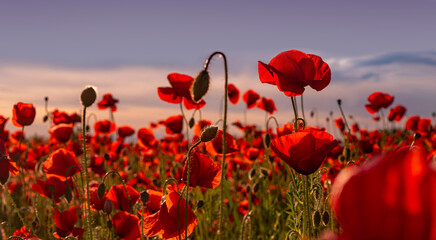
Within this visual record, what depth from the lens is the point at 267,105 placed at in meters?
4.96

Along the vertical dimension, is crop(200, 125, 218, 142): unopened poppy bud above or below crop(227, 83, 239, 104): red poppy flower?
below

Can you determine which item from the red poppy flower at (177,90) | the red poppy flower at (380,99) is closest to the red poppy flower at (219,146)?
the red poppy flower at (177,90)

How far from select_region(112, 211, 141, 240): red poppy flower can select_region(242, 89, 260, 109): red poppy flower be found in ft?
11.0

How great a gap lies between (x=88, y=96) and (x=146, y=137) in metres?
2.42

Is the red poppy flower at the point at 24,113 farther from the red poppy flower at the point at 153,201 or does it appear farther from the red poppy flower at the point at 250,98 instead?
the red poppy flower at the point at 250,98

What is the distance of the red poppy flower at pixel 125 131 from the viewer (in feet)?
17.5

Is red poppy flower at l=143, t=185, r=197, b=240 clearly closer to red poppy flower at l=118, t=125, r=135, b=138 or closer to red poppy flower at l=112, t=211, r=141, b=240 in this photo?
red poppy flower at l=112, t=211, r=141, b=240

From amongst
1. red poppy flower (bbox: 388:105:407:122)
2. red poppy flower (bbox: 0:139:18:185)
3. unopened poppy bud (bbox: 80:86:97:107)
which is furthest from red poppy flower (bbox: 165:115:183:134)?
red poppy flower (bbox: 388:105:407:122)

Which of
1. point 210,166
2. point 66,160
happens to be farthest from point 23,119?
point 210,166

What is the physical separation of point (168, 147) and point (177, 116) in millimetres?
1850

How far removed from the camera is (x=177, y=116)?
4098 millimetres

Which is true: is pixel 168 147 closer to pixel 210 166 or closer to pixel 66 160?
pixel 66 160

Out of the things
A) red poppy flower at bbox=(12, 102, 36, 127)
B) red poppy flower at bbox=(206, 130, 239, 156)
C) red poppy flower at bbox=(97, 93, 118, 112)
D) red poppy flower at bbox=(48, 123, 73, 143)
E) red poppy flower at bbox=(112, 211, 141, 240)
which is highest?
red poppy flower at bbox=(97, 93, 118, 112)

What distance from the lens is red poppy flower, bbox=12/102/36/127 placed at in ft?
9.34
